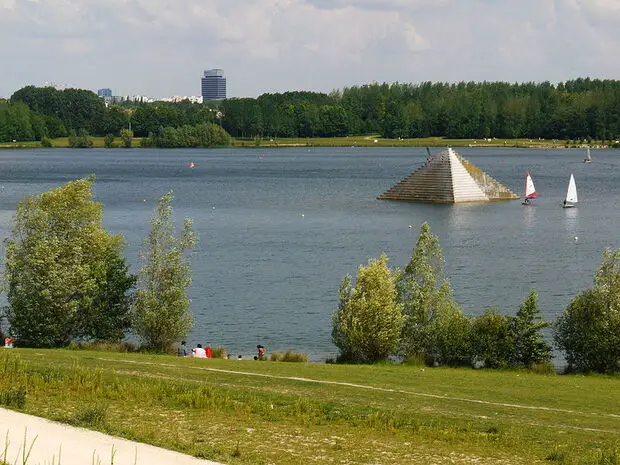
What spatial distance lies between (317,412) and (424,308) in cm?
1506

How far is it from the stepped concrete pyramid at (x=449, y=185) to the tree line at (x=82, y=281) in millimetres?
64555

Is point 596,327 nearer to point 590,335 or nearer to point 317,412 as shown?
point 590,335

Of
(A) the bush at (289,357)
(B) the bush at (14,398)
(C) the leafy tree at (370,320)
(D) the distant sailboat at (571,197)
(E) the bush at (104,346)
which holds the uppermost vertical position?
(D) the distant sailboat at (571,197)

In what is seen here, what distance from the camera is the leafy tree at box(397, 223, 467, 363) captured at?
33938mm

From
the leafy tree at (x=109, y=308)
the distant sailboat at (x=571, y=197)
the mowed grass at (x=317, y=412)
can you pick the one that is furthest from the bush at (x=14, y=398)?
the distant sailboat at (x=571, y=197)

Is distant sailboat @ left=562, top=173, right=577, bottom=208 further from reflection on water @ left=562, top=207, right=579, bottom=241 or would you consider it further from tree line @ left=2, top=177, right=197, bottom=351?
tree line @ left=2, top=177, right=197, bottom=351

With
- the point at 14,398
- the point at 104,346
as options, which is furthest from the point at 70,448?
the point at 104,346

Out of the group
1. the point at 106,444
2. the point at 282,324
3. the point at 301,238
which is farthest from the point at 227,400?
the point at 301,238

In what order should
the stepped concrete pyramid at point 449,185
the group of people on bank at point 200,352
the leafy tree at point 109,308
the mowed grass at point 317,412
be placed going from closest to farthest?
the mowed grass at point 317,412 → the group of people on bank at point 200,352 → the leafy tree at point 109,308 → the stepped concrete pyramid at point 449,185

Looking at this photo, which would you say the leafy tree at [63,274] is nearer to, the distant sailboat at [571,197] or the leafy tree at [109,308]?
the leafy tree at [109,308]

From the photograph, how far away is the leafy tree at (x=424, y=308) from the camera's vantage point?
33.9m

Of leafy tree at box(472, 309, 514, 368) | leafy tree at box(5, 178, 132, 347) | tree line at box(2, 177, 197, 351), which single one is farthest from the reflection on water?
leafy tree at box(5, 178, 132, 347)

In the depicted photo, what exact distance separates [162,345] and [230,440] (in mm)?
18390

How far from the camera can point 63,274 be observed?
34.6 meters
